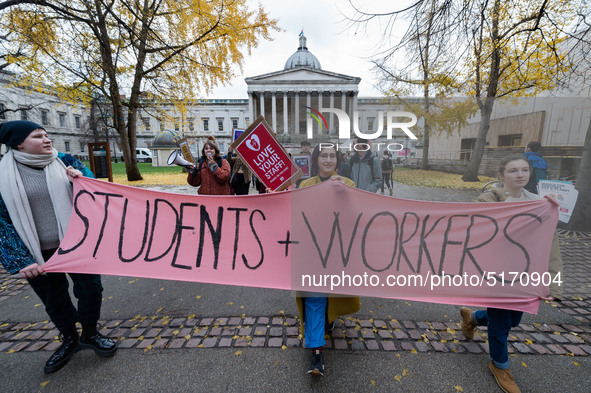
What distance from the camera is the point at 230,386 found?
204 centimetres

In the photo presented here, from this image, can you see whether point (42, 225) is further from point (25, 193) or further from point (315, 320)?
point (315, 320)

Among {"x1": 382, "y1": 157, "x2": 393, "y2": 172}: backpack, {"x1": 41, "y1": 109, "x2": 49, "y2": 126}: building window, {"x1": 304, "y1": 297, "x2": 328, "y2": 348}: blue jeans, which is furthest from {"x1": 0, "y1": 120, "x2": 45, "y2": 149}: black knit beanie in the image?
{"x1": 41, "y1": 109, "x2": 49, "y2": 126}: building window

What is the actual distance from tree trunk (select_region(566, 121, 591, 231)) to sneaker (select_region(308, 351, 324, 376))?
7.42 meters

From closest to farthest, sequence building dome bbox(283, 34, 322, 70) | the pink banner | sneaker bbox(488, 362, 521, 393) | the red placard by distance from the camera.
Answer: sneaker bbox(488, 362, 521, 393) → the pink banner → the red placard → building dome bbox(283, 34, 322, 70)

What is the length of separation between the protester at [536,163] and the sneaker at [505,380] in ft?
14.8

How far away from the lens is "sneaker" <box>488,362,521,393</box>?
1958 millimetres

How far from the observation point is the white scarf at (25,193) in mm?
2043

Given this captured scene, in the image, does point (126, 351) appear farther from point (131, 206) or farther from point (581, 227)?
point (581, 227)

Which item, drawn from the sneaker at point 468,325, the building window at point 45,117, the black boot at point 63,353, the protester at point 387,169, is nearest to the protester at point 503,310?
the sneaker at point 468,325

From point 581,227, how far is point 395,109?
17.1 ft

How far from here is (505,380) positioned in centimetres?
200

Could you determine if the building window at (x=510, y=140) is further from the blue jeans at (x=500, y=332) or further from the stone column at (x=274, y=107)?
the stone column at (x=274, y=107)

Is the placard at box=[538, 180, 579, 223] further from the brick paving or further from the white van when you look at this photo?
the white van

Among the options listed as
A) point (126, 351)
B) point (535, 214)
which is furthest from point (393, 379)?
point (126, 351)
